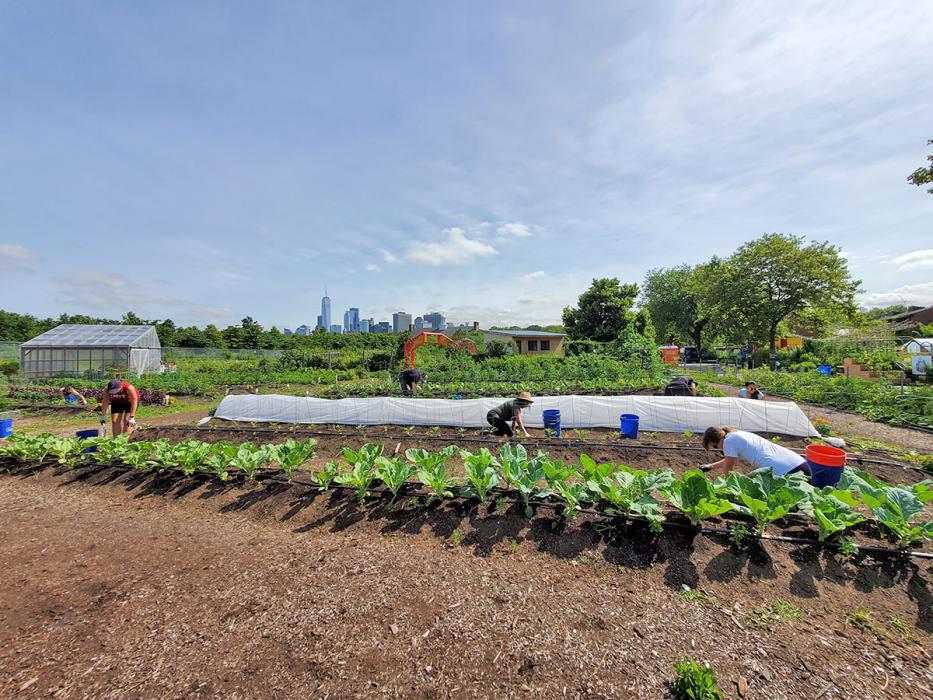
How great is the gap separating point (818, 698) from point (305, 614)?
299cm

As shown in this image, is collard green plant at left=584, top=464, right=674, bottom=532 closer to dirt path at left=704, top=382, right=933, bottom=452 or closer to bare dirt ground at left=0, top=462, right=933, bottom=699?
bare dirt ground at left=0, top=462, right=933, bottom=699

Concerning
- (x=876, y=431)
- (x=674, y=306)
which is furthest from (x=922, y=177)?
(x=674, y=306)

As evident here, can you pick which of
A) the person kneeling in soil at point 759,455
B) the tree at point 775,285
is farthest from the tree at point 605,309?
the person kneeling in soil at point 759,455

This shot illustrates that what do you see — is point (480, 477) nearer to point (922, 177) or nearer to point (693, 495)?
point (693, 495)

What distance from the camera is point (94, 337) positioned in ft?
78.2

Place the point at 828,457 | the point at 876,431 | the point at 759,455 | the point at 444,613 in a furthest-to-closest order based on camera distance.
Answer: the point at 876,431 → the point at 759,455 → the point at 828,457 → the point at 444,613

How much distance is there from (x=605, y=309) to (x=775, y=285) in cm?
1187

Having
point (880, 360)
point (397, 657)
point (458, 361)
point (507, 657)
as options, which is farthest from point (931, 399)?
point (458, 361)

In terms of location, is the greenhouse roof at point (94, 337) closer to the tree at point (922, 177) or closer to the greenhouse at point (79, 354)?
the greenhouse at point (79, 354)

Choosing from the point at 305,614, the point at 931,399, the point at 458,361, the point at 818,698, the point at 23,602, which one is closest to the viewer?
the point at 818,698

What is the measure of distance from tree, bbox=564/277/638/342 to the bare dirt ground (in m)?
30.1

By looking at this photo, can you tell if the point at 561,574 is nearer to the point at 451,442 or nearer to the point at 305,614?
the point at 305,614

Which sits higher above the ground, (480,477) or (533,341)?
(533,341)

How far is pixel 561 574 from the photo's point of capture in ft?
9.25
